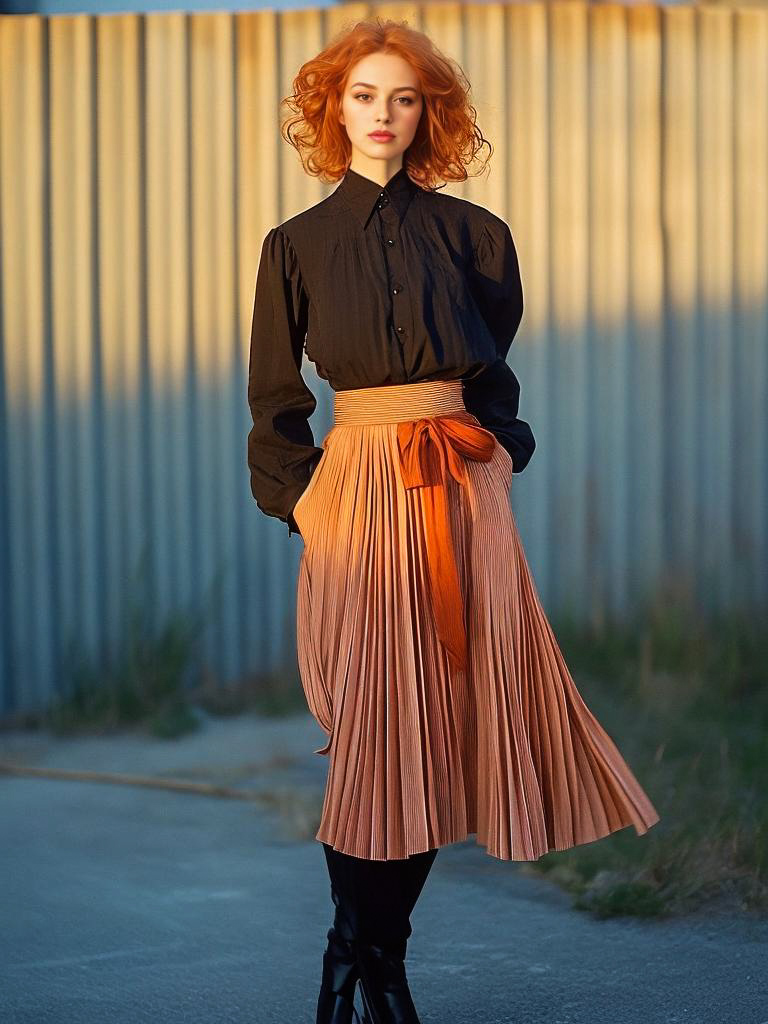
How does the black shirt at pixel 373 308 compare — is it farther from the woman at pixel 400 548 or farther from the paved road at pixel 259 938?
the paved road at pixel 259 938

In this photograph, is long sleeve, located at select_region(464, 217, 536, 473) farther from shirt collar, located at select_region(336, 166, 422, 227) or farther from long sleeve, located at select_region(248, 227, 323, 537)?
long sleeve, located at select_region(248, 227, 323, 537)

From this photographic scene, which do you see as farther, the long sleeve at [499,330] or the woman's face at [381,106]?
the long sleeve at [499,330]

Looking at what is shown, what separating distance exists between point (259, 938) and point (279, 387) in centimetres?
125

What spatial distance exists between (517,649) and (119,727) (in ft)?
8.37

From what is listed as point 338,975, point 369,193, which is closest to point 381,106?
point 369,193

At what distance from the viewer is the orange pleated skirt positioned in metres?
2.36

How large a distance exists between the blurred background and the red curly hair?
2124 mm

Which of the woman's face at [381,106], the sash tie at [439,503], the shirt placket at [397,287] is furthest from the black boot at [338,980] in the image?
the woman's face at [381,106]

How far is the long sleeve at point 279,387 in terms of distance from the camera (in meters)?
2.53

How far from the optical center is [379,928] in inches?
94.4

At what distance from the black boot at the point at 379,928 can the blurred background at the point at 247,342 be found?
232 centimetres

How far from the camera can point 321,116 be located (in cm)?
265

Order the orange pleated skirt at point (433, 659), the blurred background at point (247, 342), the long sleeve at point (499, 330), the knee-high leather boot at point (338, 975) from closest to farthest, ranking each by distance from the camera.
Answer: the orange pleated skirt at point (433, 659) < the knee-high leather boot at point (338, 975) < the long sleeve at point (499, 330) < the blurred background at point (247, 342)

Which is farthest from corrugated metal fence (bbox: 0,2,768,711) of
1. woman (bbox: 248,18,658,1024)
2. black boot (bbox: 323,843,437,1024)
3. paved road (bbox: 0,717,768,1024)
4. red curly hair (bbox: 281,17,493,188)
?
black boot (bbox: 323,843,437,1024)
